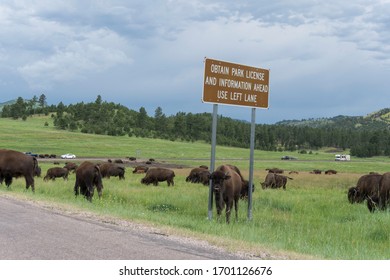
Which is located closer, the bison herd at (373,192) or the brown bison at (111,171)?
the bison herd at (373,192)

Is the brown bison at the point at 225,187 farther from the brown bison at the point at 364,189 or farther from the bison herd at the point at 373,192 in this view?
the brown bison at the point at 364,189

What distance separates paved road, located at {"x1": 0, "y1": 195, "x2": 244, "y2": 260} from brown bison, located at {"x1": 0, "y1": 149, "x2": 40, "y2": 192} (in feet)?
37.1

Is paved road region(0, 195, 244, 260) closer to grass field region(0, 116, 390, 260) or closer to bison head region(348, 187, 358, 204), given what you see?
grass field region(0, 116, 390, 260)

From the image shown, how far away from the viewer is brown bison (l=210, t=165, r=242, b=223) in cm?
1659

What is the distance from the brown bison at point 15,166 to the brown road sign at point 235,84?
38.3 ft

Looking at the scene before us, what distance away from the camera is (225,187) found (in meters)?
17.3

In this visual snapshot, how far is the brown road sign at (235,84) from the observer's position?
1700 centimetres

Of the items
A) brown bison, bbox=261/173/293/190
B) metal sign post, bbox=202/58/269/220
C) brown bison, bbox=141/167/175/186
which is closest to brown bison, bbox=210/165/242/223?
metal sign post, bbox=202/58/269/220

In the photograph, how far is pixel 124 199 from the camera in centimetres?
2350

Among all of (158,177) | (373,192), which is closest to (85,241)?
(373,192)

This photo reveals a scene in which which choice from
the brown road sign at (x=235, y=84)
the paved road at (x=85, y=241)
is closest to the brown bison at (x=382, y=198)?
the brown road sign at (x=235, y=84)

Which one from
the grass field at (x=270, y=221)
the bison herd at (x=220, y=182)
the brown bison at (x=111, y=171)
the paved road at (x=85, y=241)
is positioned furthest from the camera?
the brown bison at (x=111, y=171)
